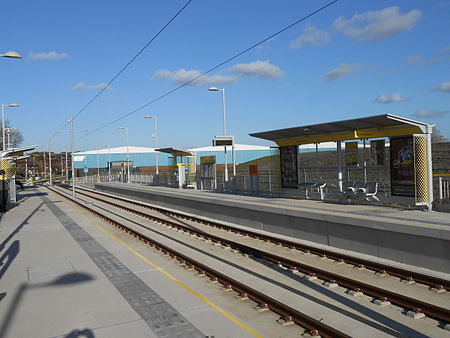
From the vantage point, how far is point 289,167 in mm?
20641

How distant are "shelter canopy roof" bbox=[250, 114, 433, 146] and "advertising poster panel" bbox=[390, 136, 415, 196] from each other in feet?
1.12

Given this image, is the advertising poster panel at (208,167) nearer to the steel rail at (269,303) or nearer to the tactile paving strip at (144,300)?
the tactile paving strip at (144,300)

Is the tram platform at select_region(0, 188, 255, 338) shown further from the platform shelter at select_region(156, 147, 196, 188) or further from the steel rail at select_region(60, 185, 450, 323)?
the platform shelter at select_region(156, 147, 196, 188)

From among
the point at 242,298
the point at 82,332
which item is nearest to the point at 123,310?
the point at 82,332

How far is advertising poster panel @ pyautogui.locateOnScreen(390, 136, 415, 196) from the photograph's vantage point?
45.7 ft

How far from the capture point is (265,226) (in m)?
16.8

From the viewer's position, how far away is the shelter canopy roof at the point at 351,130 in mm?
13922

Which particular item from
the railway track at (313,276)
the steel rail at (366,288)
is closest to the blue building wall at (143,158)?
the railway track at (313,276)

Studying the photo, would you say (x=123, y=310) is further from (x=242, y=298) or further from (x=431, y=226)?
(x=431, y=226)

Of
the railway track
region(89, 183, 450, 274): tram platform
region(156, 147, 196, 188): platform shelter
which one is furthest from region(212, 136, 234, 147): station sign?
the railway track

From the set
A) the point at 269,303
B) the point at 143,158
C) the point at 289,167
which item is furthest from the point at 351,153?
the point at 143,158

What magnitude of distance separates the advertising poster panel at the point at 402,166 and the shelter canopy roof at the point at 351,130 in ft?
1.12

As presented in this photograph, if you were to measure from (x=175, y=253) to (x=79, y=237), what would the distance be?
19.1ft

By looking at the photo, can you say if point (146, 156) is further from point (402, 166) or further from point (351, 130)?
point (402, 166)
